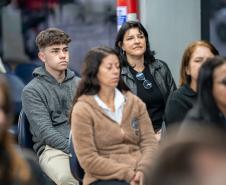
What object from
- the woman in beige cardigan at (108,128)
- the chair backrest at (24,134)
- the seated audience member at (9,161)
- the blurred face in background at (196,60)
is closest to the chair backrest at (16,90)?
the chair backrest at (24,134)

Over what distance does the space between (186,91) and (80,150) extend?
2.98 feet

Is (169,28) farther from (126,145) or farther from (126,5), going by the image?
(126,145)

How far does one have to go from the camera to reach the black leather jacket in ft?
19.0

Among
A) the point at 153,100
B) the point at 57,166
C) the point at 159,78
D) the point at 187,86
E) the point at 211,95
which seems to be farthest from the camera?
the point at 159,78

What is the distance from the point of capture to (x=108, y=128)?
15.5ft

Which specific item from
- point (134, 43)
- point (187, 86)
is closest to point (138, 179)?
point (187, 86)

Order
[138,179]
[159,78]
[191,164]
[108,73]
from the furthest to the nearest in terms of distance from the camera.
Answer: [159,78]
[108,73]
[138,179]
[191,164]

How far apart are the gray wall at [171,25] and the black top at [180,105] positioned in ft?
6.54

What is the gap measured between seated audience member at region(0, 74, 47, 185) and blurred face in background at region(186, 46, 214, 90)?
2.22m

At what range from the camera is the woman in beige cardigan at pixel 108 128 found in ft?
15.3

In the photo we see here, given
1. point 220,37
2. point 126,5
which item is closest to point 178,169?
point 126,5

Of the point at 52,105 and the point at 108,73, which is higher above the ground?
the point at 108,73

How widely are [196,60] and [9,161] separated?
252 centimetres

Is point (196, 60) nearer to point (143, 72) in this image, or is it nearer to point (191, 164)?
point (143, 72)
